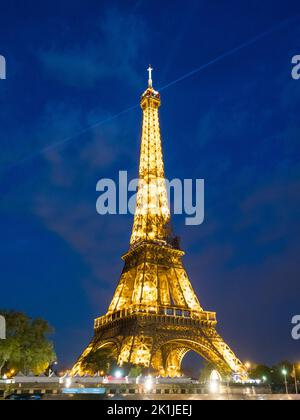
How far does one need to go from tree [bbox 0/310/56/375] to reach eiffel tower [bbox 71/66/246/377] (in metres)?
7.71

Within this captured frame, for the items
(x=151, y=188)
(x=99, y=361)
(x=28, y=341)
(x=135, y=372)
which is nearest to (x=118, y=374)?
(x=135, y=372)

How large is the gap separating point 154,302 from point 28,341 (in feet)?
50.9

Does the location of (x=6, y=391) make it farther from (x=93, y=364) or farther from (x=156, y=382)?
(x=93, y=364)

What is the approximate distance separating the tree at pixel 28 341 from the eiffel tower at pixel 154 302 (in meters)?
7.71

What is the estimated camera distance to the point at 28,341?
145ft

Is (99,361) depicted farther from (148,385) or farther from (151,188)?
(151,188)

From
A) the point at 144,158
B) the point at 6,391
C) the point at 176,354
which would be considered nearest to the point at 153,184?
the point at 144,158

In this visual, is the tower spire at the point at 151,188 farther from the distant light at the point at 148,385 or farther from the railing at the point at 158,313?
the distant light at the point at 148,385

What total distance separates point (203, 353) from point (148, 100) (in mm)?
41481

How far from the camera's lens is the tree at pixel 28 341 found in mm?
42906

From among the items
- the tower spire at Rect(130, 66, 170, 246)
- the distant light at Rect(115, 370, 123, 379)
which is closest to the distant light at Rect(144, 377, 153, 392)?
the distant light at Rect(115, 370, 123, 379)

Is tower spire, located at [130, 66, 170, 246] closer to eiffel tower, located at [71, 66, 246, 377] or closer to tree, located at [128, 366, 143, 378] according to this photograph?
eiffel tower, located at [71, 66, 246, 377]

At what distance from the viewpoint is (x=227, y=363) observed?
48.7 metres
